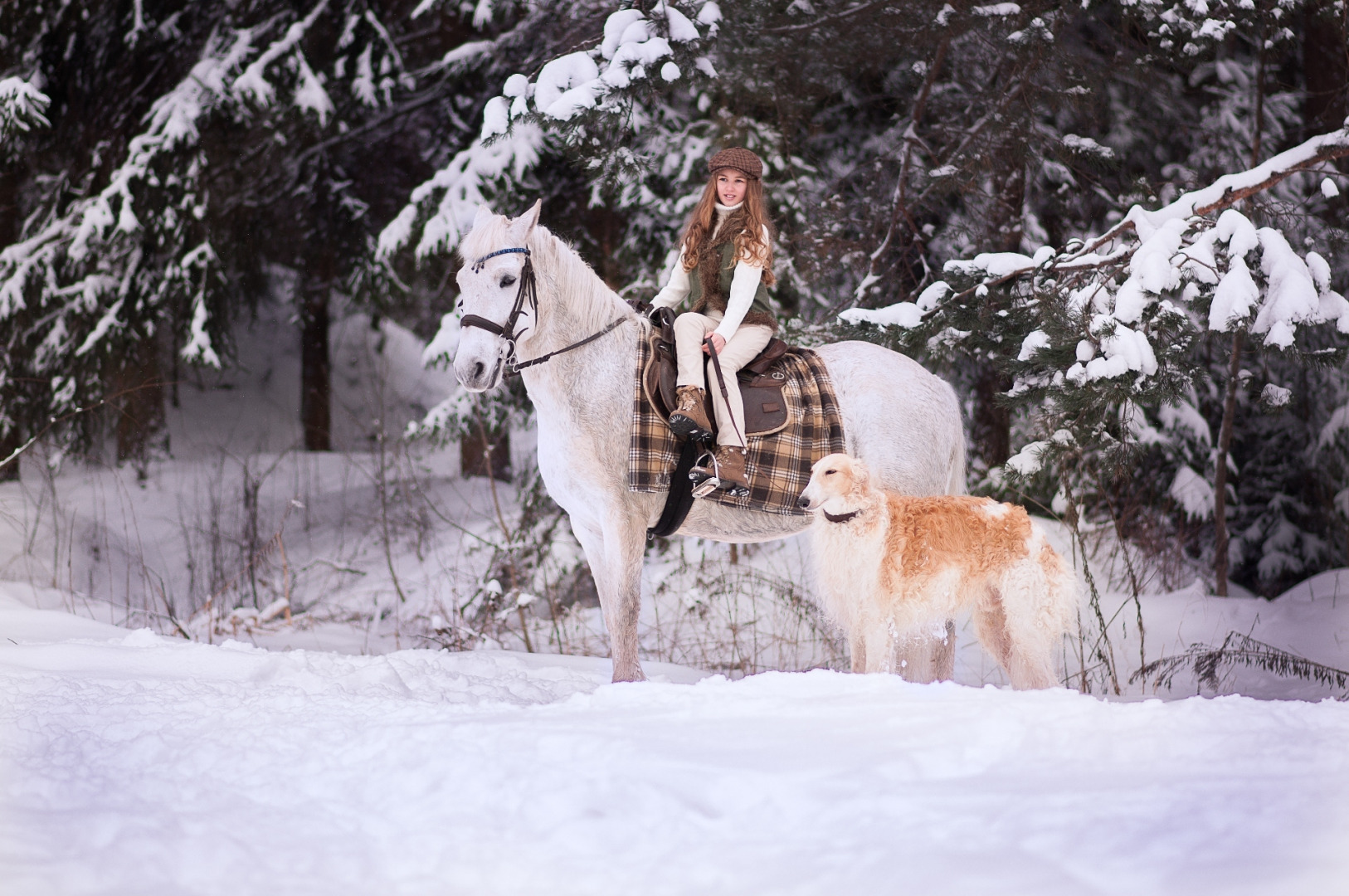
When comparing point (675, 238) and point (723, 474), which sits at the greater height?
point (675, 238)

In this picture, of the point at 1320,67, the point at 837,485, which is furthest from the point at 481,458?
the point at 1320,67

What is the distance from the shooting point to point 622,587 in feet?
16.2

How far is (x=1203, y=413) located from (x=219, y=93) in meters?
10.5

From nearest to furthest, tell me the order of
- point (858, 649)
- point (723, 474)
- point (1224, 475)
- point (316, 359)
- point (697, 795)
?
point (697, 795)
point (858, 649)
point (723, 474)
point (1224, 475)
point (316, 359)

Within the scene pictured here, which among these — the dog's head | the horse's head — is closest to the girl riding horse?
the dog's head

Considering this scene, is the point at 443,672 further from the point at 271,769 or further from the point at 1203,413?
the point at 1203,413

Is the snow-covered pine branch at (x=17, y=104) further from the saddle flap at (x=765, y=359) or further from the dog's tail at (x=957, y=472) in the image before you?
the dog's tail at (x=957, y=472)

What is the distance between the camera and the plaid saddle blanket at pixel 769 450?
4949 mm

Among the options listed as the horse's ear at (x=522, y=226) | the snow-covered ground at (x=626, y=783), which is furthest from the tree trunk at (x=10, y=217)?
the horse's ear at (x=522, y=226)

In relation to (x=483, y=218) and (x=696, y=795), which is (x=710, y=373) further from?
(x=696, y=795)

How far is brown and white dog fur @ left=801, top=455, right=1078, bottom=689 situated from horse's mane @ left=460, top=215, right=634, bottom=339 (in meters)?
1.49

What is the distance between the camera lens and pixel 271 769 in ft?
11.1

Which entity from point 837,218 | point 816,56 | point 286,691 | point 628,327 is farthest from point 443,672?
point 816,56

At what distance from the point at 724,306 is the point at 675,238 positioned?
4230 millimetres
